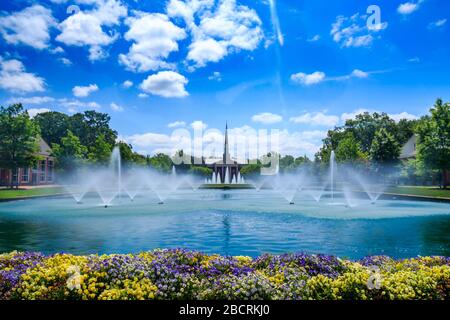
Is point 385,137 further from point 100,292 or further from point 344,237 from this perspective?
point 100,292

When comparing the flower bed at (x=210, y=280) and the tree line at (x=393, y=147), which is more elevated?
the tree line at (x=393, y=147)

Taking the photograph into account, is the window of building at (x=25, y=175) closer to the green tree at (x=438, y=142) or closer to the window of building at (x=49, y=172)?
the window of building at (x=49, y=172)

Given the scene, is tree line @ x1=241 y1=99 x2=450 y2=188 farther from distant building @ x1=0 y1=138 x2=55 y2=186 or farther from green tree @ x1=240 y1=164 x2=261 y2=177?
distant building @ x1=0 y1=138 x2=55 y2=186

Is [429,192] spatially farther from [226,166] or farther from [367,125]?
[226,166]

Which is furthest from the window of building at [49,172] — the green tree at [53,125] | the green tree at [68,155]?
the green tree at [68,155]

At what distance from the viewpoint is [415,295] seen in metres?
5.57

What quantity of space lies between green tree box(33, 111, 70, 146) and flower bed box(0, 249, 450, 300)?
84.8m

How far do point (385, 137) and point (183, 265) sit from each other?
58.3 meters

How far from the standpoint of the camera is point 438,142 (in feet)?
141

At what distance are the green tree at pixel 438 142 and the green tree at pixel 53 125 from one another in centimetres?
7082

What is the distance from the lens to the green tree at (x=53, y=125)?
84.4m

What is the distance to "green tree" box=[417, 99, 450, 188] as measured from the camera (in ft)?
138

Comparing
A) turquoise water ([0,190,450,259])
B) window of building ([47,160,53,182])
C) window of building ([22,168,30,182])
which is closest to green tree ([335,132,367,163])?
turquoise water ([0,190,450,259])
